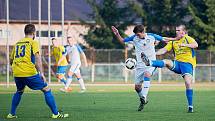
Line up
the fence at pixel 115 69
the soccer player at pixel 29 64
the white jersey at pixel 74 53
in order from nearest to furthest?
the soccer player at pixel 29 64, the white jersey at pixel 74 53, the fence at pixel 115 69

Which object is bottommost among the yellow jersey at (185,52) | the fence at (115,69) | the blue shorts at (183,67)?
the fence at (115,69)

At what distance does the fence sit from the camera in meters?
44.5

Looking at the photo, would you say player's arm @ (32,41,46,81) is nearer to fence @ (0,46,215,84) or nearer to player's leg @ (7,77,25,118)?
player's leg @ (7,77,25,118)

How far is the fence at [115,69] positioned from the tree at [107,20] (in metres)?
3.40

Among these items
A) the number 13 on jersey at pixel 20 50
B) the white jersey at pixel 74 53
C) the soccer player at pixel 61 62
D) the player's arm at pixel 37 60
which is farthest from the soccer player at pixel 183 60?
the soccer player at pixel 61 62

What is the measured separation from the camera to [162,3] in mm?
48500

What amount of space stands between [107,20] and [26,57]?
120ft

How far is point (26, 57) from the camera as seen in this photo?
13820 millimetres

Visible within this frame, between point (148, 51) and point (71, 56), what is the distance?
11298mm

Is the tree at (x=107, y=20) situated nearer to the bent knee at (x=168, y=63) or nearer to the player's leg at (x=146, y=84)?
the player's leg at (x=146, y=84)

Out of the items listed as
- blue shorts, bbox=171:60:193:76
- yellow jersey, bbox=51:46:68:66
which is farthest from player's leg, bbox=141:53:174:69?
yellow jersey, bbox=51:46:68:66

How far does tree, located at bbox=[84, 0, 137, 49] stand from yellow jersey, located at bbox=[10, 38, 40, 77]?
35.2 m

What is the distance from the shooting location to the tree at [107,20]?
49.5 meters

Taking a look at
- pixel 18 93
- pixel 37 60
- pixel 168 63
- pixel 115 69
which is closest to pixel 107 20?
pixel 115 69
